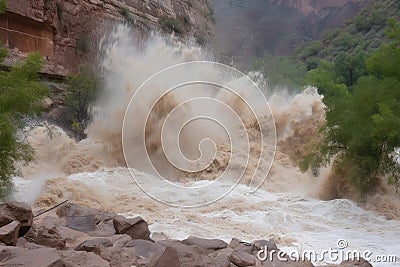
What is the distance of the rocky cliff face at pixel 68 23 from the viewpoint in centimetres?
2267

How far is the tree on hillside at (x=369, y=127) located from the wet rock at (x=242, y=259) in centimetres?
501

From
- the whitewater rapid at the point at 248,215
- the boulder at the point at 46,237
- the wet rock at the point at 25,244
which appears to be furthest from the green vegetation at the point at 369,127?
the wet rock at the point at 25,244

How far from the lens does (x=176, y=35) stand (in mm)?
34750

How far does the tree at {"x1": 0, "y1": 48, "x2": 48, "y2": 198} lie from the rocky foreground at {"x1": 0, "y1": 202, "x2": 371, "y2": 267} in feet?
8.04

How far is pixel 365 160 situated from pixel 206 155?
17.7 ft

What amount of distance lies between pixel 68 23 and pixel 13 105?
19.0 meters

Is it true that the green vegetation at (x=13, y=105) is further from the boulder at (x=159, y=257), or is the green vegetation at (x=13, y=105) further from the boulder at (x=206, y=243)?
the boulder at (x=159, y=257)

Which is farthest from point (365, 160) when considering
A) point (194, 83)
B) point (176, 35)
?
point (176, 35)

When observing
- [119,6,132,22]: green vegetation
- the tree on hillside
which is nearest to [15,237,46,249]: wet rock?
the tree on hillside

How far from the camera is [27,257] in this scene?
3922mm

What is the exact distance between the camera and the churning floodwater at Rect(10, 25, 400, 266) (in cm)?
946

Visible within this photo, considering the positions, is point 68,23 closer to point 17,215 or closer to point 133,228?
point 133,228

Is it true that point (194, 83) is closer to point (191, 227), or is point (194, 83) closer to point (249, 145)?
point (249, 145)

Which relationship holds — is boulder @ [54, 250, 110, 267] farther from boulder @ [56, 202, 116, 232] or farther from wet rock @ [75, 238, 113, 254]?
boulder @ [56, 202, 116, 232]
